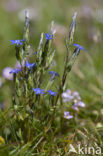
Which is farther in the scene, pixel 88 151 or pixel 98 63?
pixel 98 63

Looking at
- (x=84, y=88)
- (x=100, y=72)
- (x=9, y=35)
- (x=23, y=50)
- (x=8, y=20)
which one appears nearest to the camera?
(x=23, y=50)

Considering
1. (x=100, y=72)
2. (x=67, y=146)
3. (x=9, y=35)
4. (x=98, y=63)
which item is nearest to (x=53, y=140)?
(x=67, y=146)

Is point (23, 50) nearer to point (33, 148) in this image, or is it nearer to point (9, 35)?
point (33, 148)

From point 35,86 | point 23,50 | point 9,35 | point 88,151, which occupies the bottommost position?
point 88,151

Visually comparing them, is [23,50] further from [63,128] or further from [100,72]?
[100,72]

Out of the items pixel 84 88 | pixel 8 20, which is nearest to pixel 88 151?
pixel 84 88

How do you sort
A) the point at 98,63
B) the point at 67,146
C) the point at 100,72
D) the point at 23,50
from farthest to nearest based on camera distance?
the point at 98,63
the point at 100,72
the point at 67,146
the point at 23,50

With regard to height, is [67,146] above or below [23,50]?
below
